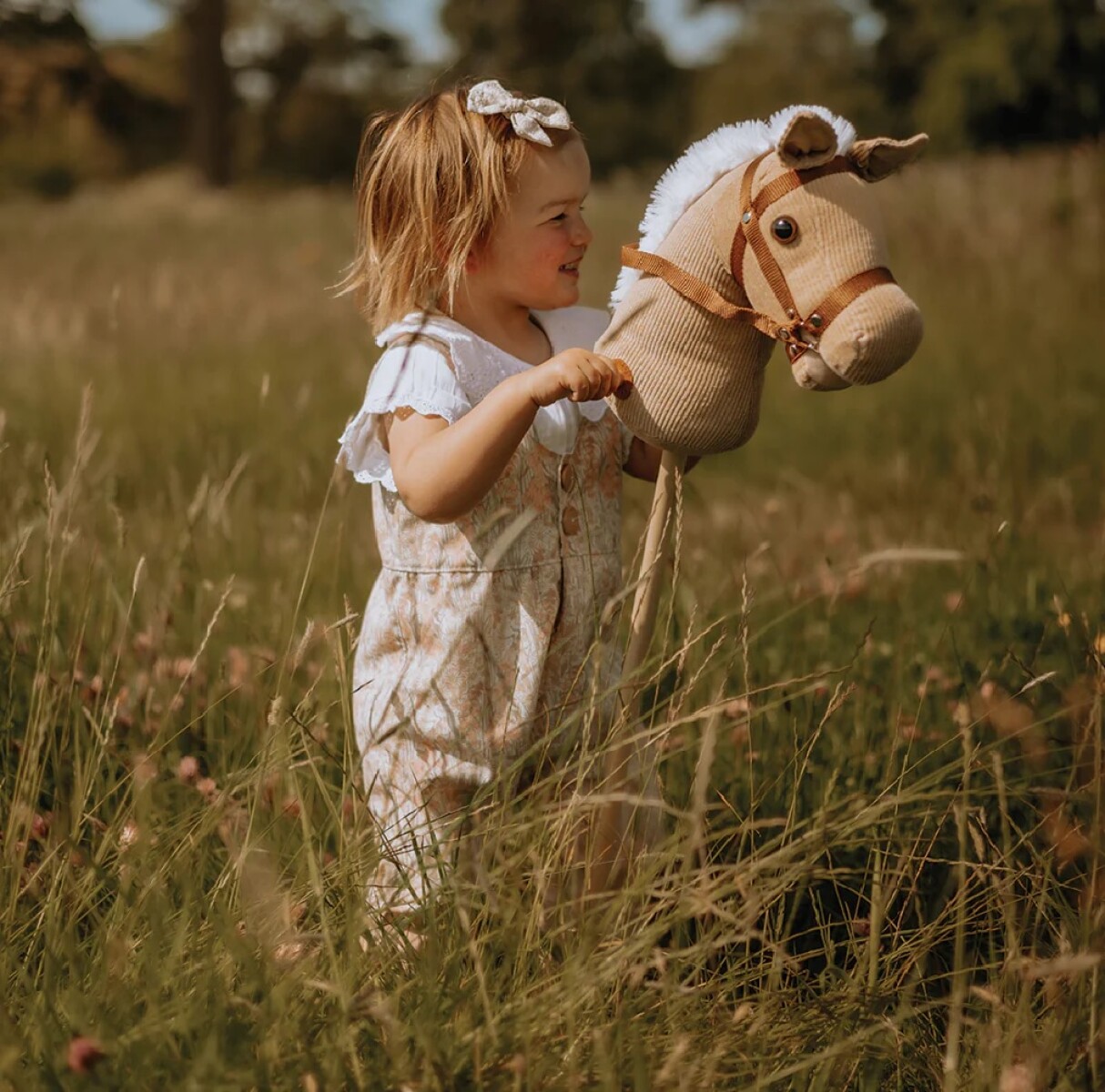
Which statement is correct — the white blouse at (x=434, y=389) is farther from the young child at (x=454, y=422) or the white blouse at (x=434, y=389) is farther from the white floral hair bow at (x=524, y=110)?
the white floral hair bow at (x=524, y=110)

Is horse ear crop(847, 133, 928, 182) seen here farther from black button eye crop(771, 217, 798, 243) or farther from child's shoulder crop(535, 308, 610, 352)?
child's shoulder crop(535, 308, 610, 352)

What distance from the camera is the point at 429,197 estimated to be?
6.73 feet

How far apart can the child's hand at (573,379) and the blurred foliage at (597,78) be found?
21.1 m

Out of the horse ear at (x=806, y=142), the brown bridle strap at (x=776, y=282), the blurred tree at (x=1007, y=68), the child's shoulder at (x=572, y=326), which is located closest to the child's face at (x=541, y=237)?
the child's shoulder at (x=572, y=326)

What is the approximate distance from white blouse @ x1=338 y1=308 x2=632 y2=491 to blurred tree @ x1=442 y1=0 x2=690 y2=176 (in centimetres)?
3363

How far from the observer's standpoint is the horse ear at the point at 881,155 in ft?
5.74

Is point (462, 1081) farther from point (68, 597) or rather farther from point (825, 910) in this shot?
point (68, 597)

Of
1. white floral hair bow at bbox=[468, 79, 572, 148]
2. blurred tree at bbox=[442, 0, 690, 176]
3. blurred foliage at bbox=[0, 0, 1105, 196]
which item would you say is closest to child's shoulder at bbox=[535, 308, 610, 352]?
white floral hair bow at bbox=[468, 79, 572, 148]

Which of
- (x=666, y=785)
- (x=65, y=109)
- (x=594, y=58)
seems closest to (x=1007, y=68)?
(x=65, y=109)

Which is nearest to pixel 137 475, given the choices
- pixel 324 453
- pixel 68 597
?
pixel 324 453

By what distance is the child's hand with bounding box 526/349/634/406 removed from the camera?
1788mm

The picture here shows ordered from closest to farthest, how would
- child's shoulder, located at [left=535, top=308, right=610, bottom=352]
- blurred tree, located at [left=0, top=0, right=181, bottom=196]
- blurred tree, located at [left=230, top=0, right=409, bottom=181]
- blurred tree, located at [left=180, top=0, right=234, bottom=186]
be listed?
child's shoulder, located at [left=535, top=308, right=610, bottom=352]
blurred tree, located at [left=0, top=0, right=181, bottom=196]
blurred tree, located at [left=180, top=0, right=234, bottom=186]
blurred tree, located at [left=230, top=0, right=409, bottom=181]

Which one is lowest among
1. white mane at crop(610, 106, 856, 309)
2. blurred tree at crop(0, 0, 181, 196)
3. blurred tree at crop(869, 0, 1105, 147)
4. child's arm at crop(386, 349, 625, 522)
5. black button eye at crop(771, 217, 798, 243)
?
child's arm at crop(386, 349, 625, 522)

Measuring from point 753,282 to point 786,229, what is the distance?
88 millimetres
